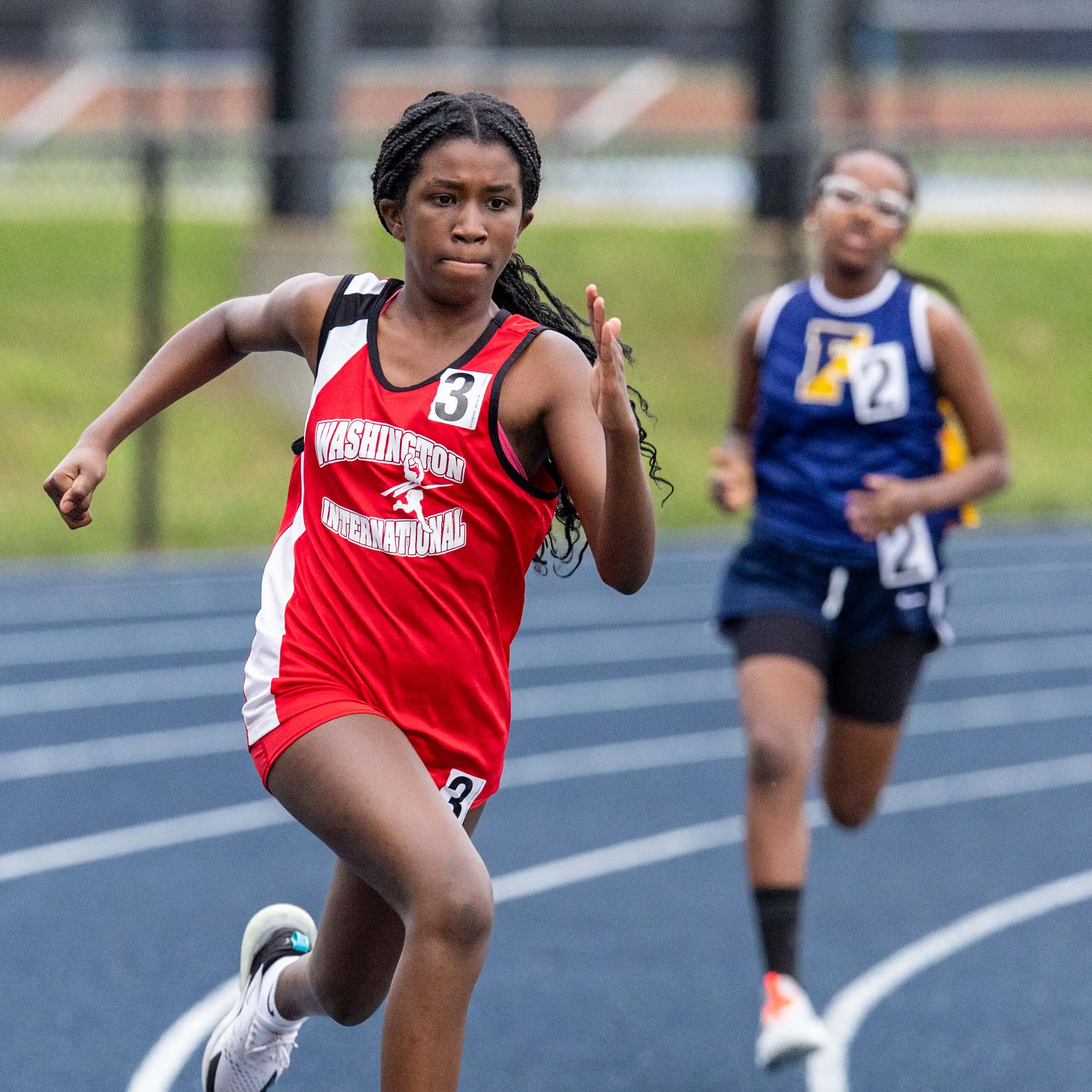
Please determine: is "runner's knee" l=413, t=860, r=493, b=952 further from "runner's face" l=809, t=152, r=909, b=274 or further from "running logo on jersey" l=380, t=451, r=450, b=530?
"runner's face" l=809, t=152, r=909, b=274

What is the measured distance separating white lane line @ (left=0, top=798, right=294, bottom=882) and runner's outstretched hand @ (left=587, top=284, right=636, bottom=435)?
3.53 meters

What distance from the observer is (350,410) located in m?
3.28

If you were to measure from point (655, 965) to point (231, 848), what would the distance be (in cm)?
180

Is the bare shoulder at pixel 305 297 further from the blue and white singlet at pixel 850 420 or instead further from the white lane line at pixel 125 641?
the white lane line at pixel 125 641

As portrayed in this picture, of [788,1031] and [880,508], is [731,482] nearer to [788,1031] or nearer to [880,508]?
[880,508]

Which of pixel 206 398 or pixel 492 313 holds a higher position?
pixel 492 313

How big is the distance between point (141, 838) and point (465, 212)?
13.1 ft

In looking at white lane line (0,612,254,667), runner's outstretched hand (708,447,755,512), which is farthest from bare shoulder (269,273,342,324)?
white lane line (0,612,254,667)

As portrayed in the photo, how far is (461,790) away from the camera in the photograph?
334 cm

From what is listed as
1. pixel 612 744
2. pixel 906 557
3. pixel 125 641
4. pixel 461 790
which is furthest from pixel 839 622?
pixel 125 641

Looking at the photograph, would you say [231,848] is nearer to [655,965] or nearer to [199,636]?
[655,965]

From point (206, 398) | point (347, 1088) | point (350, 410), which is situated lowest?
point (206, 398)

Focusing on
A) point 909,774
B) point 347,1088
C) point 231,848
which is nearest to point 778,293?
point 347,1088

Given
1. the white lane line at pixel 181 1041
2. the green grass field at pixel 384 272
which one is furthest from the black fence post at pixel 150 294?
the white lane line at pixel 181 1041
